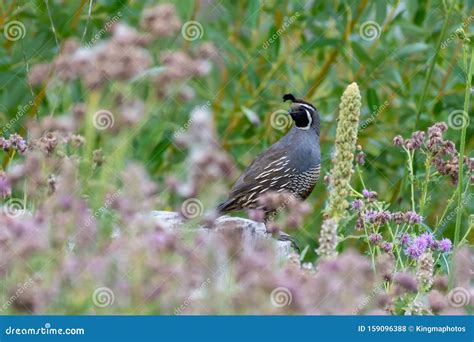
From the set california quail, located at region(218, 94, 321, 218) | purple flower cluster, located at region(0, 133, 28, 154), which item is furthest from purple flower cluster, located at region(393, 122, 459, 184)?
purple flower cluster, located at region(0, 133, 28, 154)

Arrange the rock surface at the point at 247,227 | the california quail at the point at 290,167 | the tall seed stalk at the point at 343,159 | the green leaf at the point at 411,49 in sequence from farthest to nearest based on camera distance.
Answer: the green leaf at the point at 411,49 < the california quail at the point at 290,167 < the rock surface at the point at 247,227 < the tall seed stalk at the point at 343,159

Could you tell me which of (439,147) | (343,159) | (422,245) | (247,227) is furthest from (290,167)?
(343,159)

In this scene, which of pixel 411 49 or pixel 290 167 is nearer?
A: pixel 290 167

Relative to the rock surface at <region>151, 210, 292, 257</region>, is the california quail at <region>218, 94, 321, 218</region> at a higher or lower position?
higher

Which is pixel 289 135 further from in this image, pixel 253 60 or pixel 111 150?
pixel 111 150

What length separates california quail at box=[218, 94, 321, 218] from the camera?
4.97m

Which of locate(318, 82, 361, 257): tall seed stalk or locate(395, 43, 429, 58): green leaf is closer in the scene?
locate(318, 82, 361, 257): tall seed stalk

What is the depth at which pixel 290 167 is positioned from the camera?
4996mm

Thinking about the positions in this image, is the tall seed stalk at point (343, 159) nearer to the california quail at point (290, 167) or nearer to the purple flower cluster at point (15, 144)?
the purple flower cluster at point (15, 144)

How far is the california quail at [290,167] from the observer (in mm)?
4969

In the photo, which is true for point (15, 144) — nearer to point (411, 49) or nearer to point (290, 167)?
point (290, 167)

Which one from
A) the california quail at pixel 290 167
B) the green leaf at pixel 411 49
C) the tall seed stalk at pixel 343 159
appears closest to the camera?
the tall seed stalk at pixel 343 159

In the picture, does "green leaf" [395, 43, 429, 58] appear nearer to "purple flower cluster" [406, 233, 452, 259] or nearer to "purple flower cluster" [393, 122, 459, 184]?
"purple flower cluster" [393, 122, 459, 184]

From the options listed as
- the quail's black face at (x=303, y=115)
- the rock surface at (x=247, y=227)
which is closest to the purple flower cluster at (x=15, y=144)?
the rock surface at (x=247, y=227)
